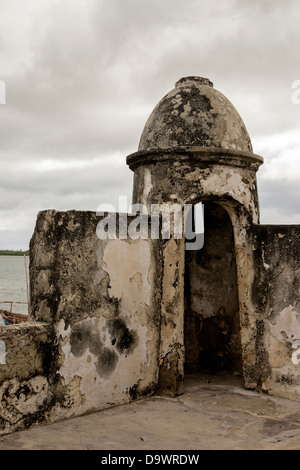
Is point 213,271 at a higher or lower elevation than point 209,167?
lower

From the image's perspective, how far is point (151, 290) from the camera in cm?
519

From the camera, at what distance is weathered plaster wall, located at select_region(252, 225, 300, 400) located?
204 inches

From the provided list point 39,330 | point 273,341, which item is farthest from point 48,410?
point 273,341

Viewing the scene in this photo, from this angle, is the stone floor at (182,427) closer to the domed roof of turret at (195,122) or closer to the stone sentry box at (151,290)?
the stone sentry box at (151,290)

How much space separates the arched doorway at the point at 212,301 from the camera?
22.0 ft

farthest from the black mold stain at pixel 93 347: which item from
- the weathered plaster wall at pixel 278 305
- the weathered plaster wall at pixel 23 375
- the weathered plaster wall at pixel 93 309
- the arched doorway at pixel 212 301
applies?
the arched doorway at pixel 212 301

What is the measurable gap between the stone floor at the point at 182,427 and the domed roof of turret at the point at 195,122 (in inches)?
114

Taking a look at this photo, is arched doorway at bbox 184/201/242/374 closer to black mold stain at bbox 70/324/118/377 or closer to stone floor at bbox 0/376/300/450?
stone floor at bbox 0/376/300/450

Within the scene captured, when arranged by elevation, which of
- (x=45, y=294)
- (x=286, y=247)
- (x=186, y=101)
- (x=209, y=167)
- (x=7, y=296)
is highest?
(x=186, y=101)

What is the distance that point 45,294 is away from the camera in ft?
14.0

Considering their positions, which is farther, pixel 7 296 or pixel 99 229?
pixel 7 296

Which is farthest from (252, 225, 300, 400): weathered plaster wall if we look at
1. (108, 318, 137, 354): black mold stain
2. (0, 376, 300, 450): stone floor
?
(108, 318, 137, 354): black mold stain
